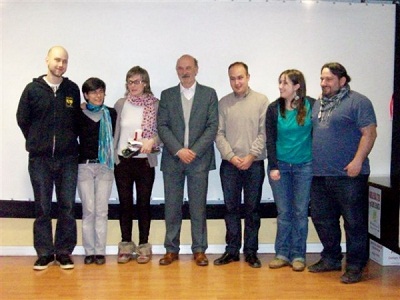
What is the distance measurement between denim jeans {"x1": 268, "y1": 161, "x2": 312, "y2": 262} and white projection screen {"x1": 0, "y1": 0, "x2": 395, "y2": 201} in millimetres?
592

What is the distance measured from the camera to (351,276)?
389cm

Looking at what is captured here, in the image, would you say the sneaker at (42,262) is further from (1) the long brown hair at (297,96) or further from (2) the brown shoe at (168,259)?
(1) the long brown hair at (297,96)

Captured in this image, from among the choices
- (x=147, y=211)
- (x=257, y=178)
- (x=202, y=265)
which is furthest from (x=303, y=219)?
(x=147, y=211)

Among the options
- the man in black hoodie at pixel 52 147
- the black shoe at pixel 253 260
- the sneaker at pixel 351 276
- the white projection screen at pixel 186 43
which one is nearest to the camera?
the sneaker at pixel 351 276

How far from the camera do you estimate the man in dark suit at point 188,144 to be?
4348mm

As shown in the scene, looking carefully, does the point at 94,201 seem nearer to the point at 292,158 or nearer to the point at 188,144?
the point at 188,144

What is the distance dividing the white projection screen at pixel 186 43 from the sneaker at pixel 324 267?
0.87m

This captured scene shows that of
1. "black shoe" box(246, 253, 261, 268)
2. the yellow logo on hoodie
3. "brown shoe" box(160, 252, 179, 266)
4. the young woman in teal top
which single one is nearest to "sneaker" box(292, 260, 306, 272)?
the young woman in teal top

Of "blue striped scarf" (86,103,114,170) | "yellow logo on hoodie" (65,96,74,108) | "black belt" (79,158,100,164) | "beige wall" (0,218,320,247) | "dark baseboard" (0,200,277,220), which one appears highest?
"yellow logo on hoodie" (65,96,74,108)

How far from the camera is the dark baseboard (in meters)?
4.69

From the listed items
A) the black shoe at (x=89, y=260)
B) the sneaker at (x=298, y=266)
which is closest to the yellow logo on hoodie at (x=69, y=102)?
the black shoe at (x=89, y=260)

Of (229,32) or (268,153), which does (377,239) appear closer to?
(268,153)

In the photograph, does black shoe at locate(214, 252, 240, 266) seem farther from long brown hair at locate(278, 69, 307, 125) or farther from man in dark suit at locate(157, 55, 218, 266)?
long brown hair at locate(278, 69, 307, 125)

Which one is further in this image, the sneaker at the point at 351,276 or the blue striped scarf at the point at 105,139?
the blue striped scarf at the point at 105,139
